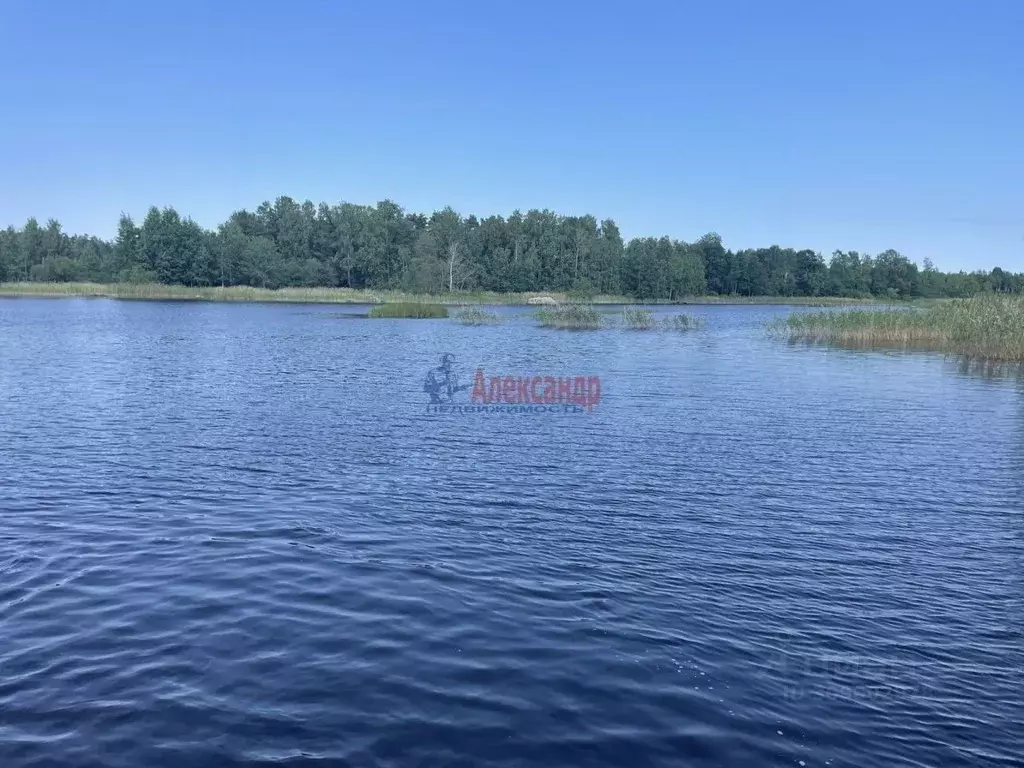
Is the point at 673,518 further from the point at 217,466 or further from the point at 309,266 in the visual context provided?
the point at 309,266

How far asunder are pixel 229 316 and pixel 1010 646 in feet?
239

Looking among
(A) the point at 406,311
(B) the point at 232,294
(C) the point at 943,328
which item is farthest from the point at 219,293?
(C) the point at 943,328

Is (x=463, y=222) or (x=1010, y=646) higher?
(x=463, y=222)

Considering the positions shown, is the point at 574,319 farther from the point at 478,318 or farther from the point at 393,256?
the point at 393,256

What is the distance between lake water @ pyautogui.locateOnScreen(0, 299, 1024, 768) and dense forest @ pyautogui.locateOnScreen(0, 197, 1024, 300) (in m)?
97.2

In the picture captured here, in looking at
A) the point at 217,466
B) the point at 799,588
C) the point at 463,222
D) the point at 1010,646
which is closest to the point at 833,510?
the point at 799,588

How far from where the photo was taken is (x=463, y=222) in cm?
14538

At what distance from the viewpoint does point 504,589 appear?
10039mm

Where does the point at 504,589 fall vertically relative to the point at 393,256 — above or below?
below

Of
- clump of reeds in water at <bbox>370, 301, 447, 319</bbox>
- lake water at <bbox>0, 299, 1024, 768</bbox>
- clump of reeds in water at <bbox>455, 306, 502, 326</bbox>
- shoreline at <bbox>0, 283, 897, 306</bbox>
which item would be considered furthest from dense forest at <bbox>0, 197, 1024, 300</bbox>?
lake water at <bbox>0, 299, 1024, 768</bbox>

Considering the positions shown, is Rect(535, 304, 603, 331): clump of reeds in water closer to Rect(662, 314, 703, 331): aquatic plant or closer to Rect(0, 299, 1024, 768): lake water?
Rect(662, 314, 703, 331): aquatic plant

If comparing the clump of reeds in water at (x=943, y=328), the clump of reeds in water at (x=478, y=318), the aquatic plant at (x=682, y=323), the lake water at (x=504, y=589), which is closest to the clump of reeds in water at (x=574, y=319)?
the aquatic plant at (x=682, y=323)

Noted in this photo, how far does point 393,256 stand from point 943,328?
100264 millimetres

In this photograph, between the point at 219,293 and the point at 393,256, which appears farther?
the point at 393,256
